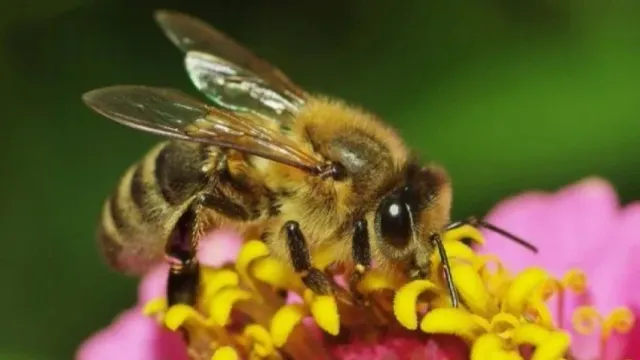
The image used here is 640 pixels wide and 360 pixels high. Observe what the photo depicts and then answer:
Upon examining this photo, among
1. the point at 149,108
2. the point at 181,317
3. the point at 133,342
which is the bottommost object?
the point at 133,342

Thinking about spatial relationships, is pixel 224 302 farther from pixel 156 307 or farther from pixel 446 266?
pixel 446 266

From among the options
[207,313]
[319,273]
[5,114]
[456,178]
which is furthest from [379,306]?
[5,114]

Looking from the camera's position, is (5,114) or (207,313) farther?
(5,114)

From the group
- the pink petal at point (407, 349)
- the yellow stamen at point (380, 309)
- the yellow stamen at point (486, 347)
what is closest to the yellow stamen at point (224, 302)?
the yellow stamen at point (380, 309)

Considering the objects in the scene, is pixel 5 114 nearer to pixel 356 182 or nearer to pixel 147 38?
pixel 147 38

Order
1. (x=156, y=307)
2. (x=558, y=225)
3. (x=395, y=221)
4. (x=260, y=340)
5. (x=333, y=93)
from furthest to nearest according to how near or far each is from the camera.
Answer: (x=333, y=93) < (x=558, y=225) < (x=156, y=307) < (x=260, y=340) < (x=395, y=221)

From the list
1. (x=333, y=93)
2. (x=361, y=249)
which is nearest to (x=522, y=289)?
(x=361, y=249)

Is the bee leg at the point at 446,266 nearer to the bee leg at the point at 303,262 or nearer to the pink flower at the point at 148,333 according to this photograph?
the bee leg at the point at 303,262
